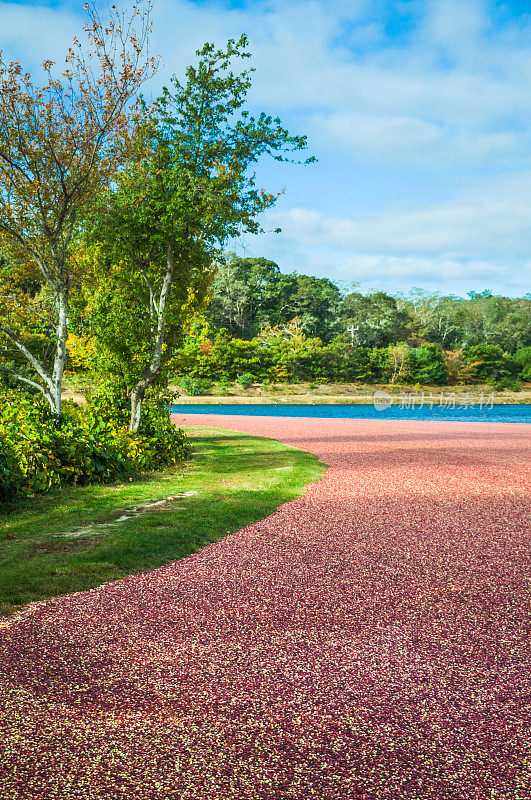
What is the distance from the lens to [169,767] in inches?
91.6

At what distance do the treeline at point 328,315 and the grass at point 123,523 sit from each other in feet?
146

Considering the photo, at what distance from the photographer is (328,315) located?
5894 centimetres

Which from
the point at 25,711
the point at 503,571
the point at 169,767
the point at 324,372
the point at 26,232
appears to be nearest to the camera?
the point at 169,767

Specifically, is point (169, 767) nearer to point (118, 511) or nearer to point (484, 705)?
point (484, 705)

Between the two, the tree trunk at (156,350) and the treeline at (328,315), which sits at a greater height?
the treeline at (328,315)

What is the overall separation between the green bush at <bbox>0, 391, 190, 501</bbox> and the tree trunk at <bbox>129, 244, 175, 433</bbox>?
368mm

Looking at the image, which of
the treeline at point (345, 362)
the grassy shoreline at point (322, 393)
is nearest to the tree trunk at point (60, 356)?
the grassy shoreline at point (322, 393)

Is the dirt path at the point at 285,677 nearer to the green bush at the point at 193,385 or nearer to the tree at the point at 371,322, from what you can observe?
the green bush at the point at 193,385

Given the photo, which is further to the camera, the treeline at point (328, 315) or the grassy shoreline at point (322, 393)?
the treeline at point (328, 315)

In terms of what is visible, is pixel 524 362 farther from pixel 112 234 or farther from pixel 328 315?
pixel 112 234

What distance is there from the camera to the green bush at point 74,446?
7.38 meters

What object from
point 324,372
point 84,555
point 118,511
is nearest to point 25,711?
point 84,555

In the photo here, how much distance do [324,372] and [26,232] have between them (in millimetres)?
44171

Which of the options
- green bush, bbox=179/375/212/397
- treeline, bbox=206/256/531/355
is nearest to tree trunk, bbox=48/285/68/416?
green bush, bbox=179/375/212/397
